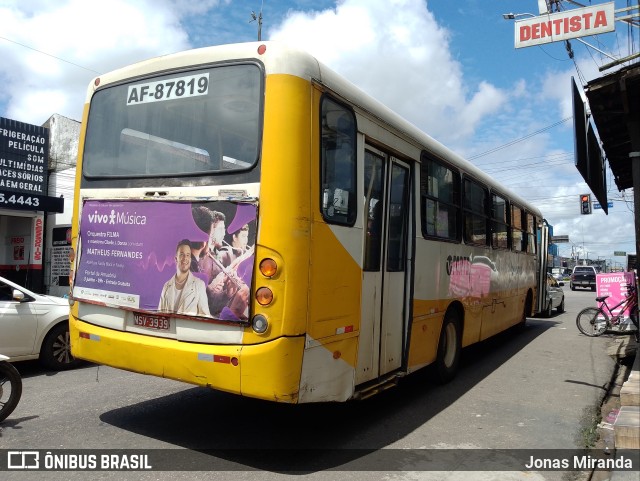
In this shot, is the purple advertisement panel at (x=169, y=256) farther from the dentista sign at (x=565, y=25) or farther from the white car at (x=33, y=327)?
the dentista sign at (x=565, y=25)

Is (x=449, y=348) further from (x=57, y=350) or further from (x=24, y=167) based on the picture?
(x=24, y=167)

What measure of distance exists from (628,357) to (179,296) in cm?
909

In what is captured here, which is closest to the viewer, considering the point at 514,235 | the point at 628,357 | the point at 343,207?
the point at 343,207

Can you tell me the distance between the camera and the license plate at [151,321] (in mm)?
4275

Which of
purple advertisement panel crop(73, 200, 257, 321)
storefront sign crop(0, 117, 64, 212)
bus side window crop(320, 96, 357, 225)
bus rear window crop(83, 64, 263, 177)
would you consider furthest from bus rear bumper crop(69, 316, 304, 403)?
storefront sign crop(0, 117, 64, 212)

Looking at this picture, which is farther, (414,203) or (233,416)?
(414,203)

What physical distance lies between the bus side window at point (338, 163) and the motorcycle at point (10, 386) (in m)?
3.42

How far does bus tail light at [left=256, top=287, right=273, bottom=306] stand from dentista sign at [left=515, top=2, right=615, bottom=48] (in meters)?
9.63

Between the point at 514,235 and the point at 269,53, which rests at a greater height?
the point at 269,53

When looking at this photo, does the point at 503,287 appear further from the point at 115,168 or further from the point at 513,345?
the point at 115,168

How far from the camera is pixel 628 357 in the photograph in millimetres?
9703

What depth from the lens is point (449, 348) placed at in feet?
24.0

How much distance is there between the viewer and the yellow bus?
3.88 metres

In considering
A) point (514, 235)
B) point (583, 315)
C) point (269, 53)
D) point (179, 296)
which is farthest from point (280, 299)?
point (583, 315)
